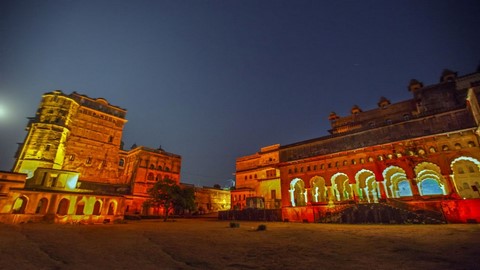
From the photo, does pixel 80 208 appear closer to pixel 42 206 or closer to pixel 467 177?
pixel 42 206

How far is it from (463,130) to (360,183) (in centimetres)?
1215

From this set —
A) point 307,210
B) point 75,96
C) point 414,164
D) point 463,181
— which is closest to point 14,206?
point 75,96

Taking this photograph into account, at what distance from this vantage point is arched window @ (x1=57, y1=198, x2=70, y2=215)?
21.1 m

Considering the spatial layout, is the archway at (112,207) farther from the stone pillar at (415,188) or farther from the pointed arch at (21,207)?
the stone pillar at (415,188)

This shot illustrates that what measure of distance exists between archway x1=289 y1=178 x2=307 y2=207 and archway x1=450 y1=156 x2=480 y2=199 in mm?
17810

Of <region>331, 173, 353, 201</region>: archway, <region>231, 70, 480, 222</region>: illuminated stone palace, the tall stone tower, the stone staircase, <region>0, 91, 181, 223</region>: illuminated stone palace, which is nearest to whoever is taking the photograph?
the stone staircase

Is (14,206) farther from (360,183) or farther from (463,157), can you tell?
(463,157)

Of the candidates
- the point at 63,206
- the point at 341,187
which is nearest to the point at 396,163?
the point at 341,187

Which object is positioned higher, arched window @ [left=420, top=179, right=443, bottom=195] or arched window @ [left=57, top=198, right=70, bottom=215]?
arched window @ [left=420, top=179, right=443, bottom=195]

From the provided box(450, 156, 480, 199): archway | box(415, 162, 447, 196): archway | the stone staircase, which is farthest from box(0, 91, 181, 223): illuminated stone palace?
box(450, 156, 480, 199): archway

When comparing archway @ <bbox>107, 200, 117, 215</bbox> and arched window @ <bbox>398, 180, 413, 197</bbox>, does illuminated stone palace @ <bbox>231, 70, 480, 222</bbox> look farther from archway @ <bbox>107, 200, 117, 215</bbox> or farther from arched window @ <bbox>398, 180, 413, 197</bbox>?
archway @ <bbox>107, 200, 117, 215</bbox>

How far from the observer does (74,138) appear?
39625 millimetres

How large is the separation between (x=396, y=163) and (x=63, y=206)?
37.5 m

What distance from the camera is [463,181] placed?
2430 cm
